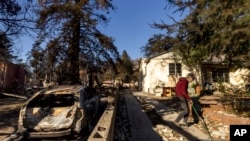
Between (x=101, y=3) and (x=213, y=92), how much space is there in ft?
41.9

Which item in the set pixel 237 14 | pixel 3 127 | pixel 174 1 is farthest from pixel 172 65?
pixel 3 127

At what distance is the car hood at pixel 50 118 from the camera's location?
7.41 metres

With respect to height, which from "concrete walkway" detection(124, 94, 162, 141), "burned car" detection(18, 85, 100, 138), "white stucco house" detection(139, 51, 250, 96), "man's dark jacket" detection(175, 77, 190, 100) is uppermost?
"white stucco house" detection(139, 51, 250, 96)

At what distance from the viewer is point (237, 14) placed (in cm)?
944

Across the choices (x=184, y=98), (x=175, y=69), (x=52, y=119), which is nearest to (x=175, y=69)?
(x=175, y=69)

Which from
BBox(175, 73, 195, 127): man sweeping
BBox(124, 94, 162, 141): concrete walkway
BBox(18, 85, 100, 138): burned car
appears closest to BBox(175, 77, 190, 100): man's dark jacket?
BBox(175, 73, 195, 127): man sweeping

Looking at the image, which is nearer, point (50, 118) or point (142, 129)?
point (50, 118)

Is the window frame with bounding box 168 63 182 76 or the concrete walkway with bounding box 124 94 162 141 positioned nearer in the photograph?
the concrete walkway with bounding box 124 94 162 141

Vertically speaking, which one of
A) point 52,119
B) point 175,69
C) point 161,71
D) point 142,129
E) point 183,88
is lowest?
point 142,129

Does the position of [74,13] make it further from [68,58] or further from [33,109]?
[33,109]

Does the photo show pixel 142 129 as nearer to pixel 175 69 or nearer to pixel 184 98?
pixel 184 98

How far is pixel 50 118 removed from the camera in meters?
7.52

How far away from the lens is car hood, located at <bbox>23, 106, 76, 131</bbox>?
7406 mm

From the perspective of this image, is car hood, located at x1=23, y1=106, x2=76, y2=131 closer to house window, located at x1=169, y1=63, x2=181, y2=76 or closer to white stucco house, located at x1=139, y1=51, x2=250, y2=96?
white stucco house, located at x1=139, y1=51, x2=250, y2=96
